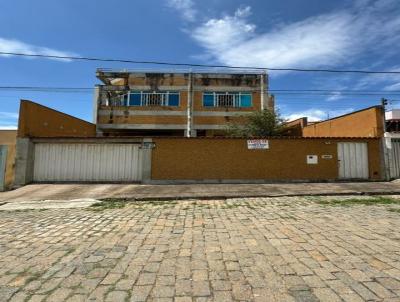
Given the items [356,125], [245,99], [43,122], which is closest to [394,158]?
[356,125]

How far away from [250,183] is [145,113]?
47.1ft

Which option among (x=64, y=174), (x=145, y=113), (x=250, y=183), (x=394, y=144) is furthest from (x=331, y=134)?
(x=64, y=174)

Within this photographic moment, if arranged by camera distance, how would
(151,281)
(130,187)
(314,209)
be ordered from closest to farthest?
(151,281), (314,209), (130,187)

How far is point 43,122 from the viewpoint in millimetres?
16812

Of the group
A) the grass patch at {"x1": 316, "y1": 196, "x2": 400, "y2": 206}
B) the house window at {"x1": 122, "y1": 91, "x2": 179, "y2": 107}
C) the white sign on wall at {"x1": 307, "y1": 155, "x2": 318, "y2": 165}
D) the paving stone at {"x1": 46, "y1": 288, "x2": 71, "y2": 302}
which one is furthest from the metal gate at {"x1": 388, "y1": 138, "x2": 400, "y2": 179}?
the paving stone at {"x1": 46, "y1": 288, "x2": 71, "y2": 302}

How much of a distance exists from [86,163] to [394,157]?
1623 cm

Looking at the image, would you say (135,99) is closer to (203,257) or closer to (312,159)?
(312,159)

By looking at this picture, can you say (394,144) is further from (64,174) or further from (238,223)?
(64,174)

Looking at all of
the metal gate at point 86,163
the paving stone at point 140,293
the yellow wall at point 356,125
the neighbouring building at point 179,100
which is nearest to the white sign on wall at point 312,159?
the yellow wall at point 356,125

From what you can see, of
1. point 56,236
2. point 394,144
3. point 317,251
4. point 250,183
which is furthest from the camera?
point 394,144

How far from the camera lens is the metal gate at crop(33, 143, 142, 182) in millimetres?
15250

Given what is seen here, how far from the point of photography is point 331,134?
66.5 ft

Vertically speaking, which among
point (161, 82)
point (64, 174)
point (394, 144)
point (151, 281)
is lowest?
point (151, 281)

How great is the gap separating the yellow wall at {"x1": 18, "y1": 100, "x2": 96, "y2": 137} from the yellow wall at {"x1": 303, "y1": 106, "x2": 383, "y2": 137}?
703 inches
